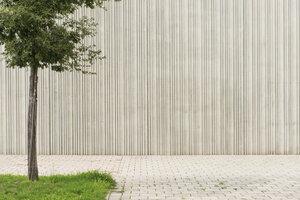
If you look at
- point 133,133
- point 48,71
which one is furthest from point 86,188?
point 48,71

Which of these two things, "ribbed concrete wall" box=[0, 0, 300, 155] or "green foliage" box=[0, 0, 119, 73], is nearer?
"green foliage" box=[0, 0, 119, 73]

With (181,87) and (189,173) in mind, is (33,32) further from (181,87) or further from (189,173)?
(181,87)

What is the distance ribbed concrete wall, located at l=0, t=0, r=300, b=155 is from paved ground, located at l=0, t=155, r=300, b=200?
80 centimetres

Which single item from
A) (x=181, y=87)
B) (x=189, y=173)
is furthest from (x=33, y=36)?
(x=181, y=87)

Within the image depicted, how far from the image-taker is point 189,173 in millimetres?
9617

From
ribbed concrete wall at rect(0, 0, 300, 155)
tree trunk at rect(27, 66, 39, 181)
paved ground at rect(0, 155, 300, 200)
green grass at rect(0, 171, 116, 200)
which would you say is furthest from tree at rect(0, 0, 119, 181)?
ribbed concrete wall at rect(0, 0, 300, 155)

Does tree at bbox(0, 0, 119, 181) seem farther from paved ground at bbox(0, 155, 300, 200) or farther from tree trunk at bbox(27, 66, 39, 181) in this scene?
paved ground at bbox(0, 155, 300, 200)

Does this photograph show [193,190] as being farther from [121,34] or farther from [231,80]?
[121,34]

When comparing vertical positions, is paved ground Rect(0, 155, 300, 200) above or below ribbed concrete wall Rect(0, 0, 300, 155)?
below

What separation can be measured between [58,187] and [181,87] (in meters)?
6.96

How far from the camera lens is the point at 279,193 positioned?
24.3 ft

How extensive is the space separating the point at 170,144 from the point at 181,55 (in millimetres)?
3473

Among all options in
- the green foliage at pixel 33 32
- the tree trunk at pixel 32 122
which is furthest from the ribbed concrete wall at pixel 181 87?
the green foliage at pixel 33 32

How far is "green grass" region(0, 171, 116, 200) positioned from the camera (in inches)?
264
